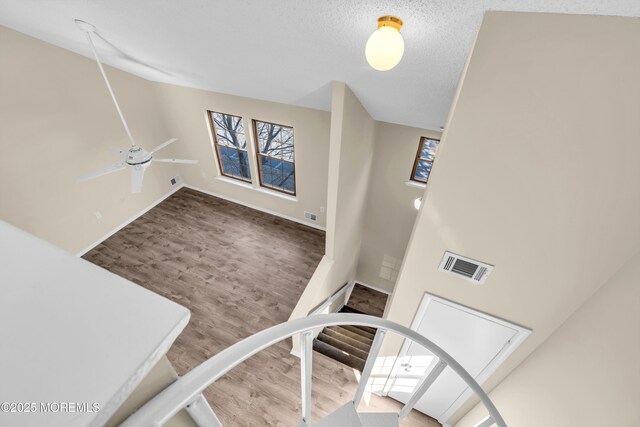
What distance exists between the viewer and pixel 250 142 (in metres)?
5.57

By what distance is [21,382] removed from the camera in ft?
1.32

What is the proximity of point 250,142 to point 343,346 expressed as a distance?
4329mm

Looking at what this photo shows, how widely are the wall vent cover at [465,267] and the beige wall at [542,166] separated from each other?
69 millimetres

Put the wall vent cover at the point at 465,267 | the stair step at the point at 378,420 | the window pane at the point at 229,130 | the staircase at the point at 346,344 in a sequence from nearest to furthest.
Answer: the stair step at the point at 378,420 < the wall vent cover at the point at 465,267 < the staircase at the point at 346,344 < the window pane at the point at 229,130

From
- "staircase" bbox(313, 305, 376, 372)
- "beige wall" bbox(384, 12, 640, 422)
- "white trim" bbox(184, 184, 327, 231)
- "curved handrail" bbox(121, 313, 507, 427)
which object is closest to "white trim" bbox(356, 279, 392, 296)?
"staircase" bbox(313, 305, 376, 372)

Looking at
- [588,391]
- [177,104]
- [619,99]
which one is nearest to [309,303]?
[588,391]

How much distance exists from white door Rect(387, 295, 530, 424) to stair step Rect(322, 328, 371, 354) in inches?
74.2

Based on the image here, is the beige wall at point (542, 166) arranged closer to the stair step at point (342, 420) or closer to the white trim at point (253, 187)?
the stair step at point (342, 420)

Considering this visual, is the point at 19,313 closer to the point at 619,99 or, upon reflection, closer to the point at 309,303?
the point at 619,99

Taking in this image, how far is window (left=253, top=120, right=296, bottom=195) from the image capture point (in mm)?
5590

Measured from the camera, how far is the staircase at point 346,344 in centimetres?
475

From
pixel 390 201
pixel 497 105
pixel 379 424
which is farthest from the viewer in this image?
pixel 390 201

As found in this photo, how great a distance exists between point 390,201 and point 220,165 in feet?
12.6

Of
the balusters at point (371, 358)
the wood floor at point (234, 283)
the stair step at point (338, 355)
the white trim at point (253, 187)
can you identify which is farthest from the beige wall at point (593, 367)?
the white trim at point (253, 187)
